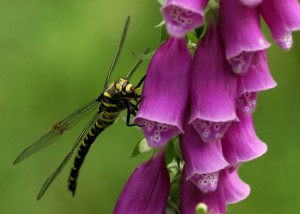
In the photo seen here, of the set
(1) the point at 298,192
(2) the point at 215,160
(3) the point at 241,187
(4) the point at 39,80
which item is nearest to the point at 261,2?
(2) the point at 215,160

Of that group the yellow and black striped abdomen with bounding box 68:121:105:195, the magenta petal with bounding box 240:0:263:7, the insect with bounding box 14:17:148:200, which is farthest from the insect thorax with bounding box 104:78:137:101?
the magenta petal with bounding box 240:0:263:7

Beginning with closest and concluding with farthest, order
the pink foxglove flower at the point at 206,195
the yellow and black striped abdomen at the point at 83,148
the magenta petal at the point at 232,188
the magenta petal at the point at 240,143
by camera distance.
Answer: the pink foxglove flower at the point at 206,195 → the magenta petal at the point at 240,143 → the magenta petal at the point at 232,188 → the yellow and black striped abdomen at the point at 83,148

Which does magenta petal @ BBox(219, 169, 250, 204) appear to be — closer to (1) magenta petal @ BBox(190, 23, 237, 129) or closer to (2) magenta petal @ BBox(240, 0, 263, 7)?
(1) magenta petal @ BBox(190, 23, 237, 129)

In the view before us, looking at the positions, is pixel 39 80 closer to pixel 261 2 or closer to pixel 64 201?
pixel 64 201

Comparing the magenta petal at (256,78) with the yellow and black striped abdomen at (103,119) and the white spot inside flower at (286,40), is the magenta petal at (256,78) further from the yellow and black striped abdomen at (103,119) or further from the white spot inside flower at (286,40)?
the yellow and black striped abdomen at (103,119)

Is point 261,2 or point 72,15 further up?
point 261,2

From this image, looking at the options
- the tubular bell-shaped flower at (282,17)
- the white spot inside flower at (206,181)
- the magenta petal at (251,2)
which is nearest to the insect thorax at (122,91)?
the white spot inside flower at (206,181)

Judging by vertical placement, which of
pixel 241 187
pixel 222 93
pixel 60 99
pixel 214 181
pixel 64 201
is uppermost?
pixel 222 93
